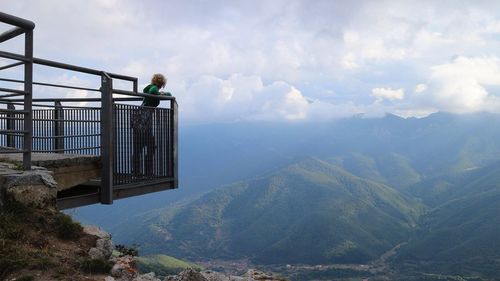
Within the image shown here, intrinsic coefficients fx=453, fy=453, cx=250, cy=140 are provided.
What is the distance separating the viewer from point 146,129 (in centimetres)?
902

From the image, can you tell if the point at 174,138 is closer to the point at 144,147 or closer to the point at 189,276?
the point at 144,147

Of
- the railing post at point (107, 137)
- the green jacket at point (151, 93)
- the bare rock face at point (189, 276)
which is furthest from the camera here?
the green jacket at point (151, 93)

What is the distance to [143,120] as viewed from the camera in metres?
8.90

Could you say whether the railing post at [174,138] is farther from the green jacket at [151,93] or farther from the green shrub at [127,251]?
the green shrub at [127,251]

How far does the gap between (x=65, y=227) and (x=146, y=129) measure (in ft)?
10.8

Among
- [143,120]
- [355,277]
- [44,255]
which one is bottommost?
[355,277]

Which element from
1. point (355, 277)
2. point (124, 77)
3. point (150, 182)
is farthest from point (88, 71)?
point (355, 277)

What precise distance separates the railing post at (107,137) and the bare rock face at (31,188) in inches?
61.8

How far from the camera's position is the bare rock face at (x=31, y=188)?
5716 millimetres

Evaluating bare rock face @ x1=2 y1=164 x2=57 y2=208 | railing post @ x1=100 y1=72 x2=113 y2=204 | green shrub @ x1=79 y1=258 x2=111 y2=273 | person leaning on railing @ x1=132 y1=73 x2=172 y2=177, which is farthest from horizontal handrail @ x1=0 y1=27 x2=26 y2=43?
green shrub @ x1=79 y1=258 x2=111 y2=273

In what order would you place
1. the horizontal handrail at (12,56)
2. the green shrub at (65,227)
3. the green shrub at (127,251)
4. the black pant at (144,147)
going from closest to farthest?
the horizontal handrail at (12,56)
the green shrub at (65,227)
the black pant at (144,147)
the green shrub at (127,251)

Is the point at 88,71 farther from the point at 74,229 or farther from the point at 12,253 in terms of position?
the point at 12,253

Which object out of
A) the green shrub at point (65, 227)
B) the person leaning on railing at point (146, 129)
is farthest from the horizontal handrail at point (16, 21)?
the person leaning on railing at point (146, 129)

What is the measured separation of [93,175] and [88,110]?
130 centimetres
